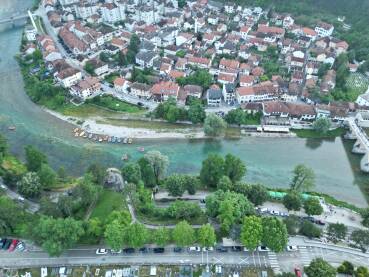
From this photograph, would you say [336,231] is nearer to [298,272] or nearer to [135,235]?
[298,272]

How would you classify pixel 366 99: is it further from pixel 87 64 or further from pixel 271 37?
pixel 87 64

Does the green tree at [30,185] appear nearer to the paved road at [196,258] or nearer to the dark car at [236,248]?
the paved road at [196,258]

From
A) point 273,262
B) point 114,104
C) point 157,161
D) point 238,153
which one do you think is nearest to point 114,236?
point 157,161

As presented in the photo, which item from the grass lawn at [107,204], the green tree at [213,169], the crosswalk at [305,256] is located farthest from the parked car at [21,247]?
the crosswalk at [305,256]

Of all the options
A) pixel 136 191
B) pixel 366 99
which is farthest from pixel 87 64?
pixel 366 99

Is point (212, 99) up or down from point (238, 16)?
down
